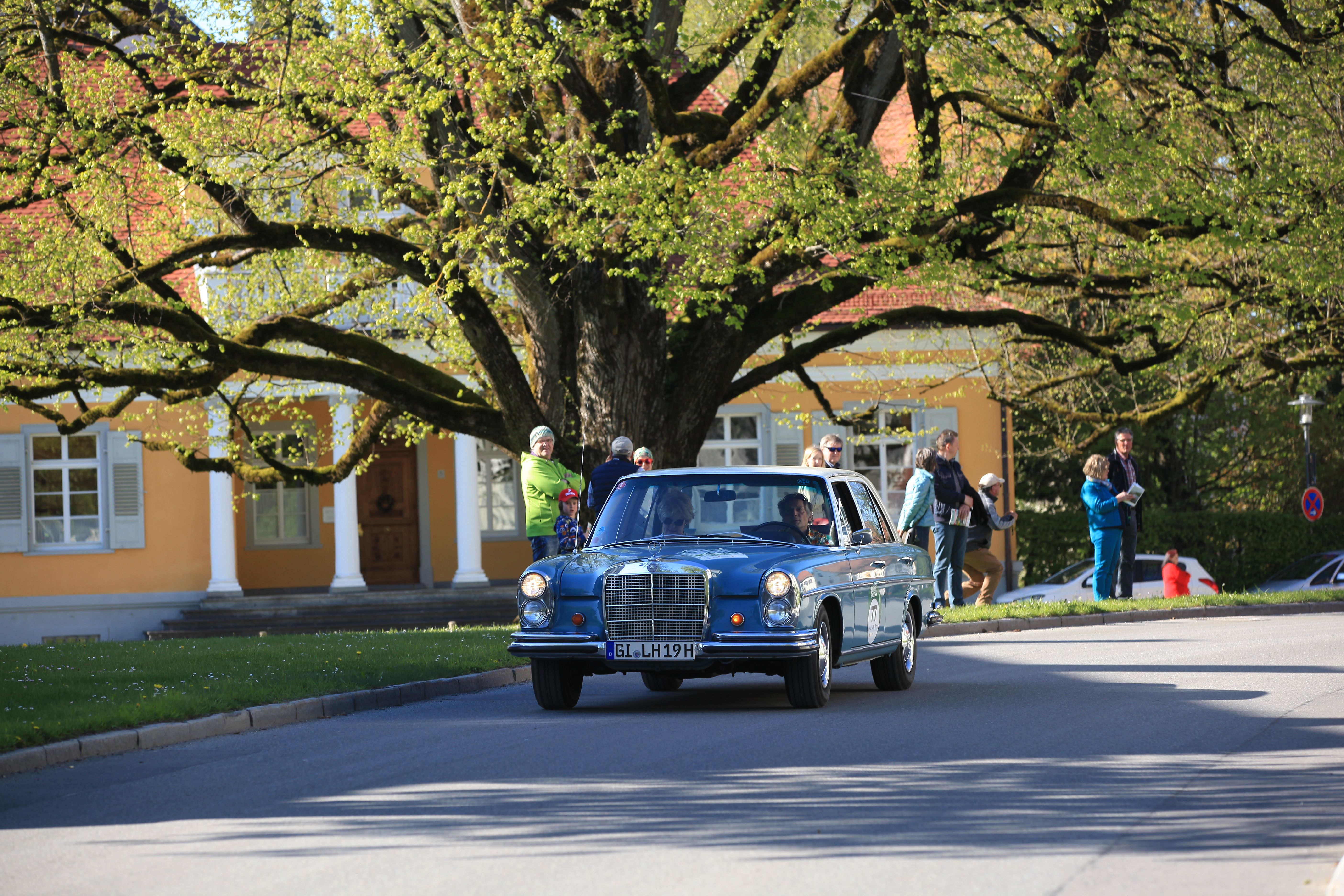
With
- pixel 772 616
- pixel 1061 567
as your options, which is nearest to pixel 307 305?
pixel 772 616

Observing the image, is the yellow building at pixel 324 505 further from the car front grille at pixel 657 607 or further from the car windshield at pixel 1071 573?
the car front grille at pixel 657 607

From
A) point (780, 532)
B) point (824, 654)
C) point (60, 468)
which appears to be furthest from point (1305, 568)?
point (824, 654)

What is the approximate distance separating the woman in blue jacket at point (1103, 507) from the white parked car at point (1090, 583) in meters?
6.91

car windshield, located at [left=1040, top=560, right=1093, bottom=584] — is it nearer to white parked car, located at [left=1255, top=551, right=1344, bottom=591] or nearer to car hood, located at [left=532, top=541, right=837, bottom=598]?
white parked car, located at [left=1255, top=551, right=1344, bottom=591]

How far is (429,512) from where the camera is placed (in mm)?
33906

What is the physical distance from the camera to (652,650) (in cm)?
1070

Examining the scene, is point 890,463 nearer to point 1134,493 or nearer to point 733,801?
point 1134,493

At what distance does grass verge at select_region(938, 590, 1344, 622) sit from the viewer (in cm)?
1938

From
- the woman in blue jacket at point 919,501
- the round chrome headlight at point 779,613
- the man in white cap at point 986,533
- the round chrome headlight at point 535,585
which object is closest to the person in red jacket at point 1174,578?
the man in white cap at point 986,533

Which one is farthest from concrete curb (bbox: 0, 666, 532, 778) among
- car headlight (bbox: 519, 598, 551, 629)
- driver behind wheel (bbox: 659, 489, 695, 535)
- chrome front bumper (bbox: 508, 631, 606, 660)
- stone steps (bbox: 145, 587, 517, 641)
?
stone steps (bbox: 145, 587, 517, 641)

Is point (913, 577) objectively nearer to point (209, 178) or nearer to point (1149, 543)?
point (209, 178)

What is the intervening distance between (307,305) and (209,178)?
527 cm

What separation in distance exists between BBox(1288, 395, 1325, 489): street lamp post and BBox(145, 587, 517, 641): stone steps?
1589cm

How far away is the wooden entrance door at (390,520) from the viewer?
34094 mm
